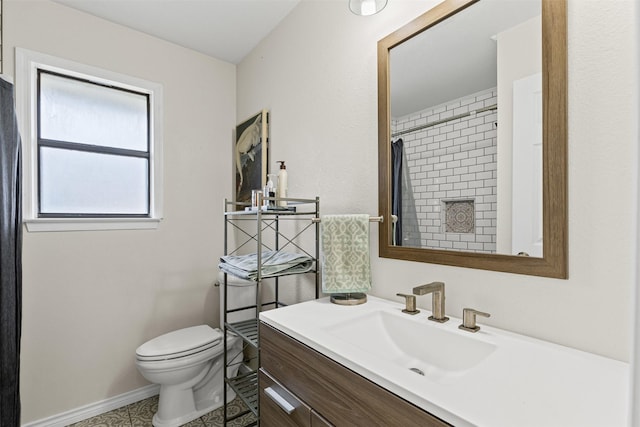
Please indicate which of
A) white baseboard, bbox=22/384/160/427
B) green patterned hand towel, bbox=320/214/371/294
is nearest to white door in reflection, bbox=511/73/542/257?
green patterned hand towel, bbox=320/214/371/294

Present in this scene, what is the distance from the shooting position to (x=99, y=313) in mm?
2002

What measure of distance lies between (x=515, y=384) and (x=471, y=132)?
767 mm

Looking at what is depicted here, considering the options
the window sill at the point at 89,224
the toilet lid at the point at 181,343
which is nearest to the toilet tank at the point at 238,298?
the toilet lid at the point at 181,343

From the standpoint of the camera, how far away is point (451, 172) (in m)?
1.14

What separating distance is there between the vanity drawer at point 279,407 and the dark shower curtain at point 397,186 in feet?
2.29

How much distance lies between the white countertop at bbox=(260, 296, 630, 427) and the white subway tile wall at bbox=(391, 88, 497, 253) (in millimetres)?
319

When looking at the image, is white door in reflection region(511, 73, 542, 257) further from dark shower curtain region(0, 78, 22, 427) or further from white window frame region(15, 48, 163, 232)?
white window frame region(15, 48, 163, 232)

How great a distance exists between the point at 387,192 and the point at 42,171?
206cm

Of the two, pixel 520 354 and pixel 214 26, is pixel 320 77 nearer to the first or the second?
pixel 214 26

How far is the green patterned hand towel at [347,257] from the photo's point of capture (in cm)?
132

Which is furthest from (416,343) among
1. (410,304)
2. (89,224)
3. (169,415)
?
(89,224)

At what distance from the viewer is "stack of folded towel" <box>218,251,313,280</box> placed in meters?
1.46

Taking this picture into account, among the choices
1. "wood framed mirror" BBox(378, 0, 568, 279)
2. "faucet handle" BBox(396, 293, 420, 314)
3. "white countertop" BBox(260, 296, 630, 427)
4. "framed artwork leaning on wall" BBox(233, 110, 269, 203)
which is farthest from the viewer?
"framed artwork leaning on wall" BBox(233, 110, 269, 203)

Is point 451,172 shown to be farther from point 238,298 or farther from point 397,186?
point 238,298
